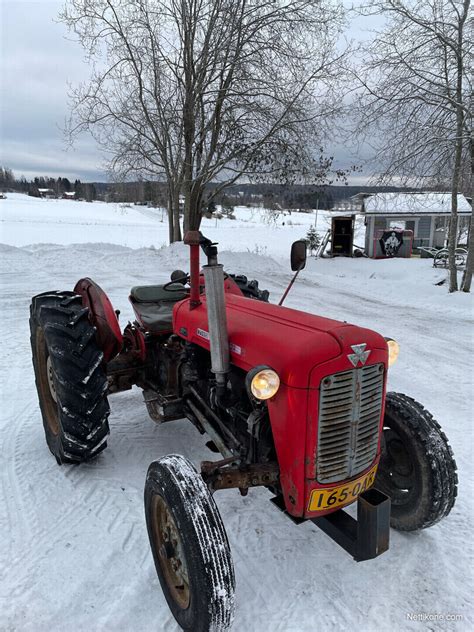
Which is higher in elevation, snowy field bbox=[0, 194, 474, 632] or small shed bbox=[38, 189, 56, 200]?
small shed bbox=[38, 189, 56, 200]

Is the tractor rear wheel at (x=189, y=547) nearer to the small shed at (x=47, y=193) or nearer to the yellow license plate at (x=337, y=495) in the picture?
the yellow license plate at (x=337, y=495)

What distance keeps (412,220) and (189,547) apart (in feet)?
78.1

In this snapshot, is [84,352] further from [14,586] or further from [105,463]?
[14,586]

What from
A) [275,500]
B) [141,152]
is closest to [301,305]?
[275,500]

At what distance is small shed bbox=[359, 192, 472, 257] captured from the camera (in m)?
20.5

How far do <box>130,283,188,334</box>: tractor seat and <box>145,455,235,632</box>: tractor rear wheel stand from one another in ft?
5.18

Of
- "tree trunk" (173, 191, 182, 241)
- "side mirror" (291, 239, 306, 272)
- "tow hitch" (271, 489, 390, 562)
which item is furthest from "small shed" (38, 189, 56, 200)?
"tow hitch" (271, 489, 390, 562)

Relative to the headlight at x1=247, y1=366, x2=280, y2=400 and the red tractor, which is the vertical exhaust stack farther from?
the headlight at x1=247, y1=366, x2=280, y2=400

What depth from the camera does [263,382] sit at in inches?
79.7

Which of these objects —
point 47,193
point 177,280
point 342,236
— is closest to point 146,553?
point 177,280

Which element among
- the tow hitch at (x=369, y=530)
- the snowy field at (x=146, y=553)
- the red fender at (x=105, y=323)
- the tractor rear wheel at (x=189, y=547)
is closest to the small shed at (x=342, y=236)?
the snowy field at (x=146, y=553)

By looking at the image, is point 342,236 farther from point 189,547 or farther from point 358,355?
point 189,547

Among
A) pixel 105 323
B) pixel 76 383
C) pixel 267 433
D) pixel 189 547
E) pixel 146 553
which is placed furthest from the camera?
pixel 105 323

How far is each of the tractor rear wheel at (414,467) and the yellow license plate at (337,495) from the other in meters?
0.41
